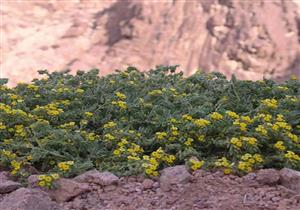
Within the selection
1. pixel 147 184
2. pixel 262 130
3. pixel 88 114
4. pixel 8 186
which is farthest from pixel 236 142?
pixel 8 186

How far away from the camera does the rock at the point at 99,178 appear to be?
3.61 metres

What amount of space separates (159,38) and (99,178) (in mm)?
6571

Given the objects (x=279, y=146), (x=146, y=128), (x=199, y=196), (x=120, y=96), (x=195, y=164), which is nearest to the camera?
(x=199, y=196)

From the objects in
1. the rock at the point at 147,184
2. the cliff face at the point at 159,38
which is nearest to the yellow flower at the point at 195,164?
the rock at the point at 147,184

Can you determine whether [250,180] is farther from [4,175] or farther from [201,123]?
[4,175]

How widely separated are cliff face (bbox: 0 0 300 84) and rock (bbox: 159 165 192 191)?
6.13 meters

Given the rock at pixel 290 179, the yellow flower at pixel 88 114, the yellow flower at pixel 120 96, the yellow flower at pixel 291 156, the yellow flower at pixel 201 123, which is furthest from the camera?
the yellow flower at pixel 120 96

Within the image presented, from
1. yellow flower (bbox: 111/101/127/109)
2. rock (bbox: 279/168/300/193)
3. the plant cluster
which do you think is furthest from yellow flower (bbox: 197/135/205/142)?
yellow flower (bbox: 111/101/127/109)

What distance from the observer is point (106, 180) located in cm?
361

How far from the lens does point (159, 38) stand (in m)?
10.0

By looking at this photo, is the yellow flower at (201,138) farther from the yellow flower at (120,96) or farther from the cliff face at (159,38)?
the cliff face at (159,38)

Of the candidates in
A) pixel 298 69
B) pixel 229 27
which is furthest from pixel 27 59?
pixel 298 69

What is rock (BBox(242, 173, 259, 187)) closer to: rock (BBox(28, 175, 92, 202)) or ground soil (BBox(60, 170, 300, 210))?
ground soil (BBox(60, 170, 300, 210))

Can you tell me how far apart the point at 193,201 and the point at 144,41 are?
6788mm
